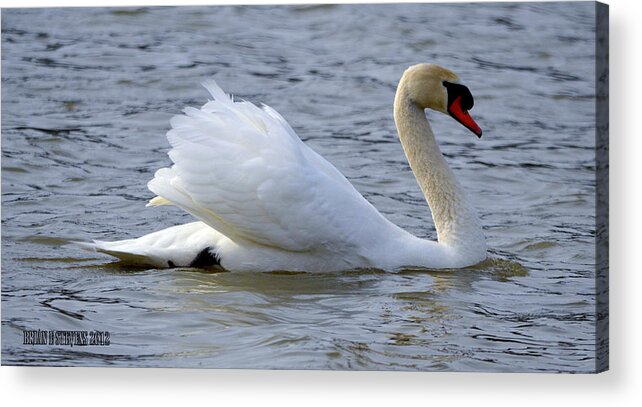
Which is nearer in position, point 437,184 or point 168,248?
point 168,248

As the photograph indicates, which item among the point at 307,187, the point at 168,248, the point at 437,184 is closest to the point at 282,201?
the point at 307,187

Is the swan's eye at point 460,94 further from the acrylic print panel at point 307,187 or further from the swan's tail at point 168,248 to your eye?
the swan's tail at point 168,248

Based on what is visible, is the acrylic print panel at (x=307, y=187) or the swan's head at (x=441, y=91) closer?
the acrylic print panel at (x=307, y=187)

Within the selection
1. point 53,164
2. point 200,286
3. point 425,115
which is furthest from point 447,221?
point 53,164

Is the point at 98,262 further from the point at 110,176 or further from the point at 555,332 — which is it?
the point at 555,332

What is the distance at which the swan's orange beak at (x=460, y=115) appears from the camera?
399 inches

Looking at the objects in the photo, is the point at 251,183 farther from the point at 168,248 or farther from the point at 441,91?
the point at 441,91

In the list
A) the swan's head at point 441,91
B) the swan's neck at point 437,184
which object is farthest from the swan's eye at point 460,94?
the swan's neck at point 437,184

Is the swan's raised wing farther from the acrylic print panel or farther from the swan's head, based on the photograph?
the swan's head

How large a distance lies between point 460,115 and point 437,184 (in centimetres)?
40

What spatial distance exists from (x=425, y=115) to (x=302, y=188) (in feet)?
2.90

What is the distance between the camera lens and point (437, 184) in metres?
10.4

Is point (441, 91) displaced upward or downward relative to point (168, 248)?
upward

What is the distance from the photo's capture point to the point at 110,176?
34.2 ft
